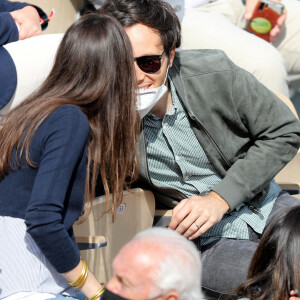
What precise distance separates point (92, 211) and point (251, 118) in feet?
2.49

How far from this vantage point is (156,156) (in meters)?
2.34

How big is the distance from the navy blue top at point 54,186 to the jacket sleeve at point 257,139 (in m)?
0.74

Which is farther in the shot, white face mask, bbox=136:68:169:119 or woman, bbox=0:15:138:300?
white face mask, bbox=136:68:169:119

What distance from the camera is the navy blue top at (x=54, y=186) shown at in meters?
1.60

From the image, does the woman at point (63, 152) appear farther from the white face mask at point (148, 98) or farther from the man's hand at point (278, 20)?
the man's hand at point (278, 20)

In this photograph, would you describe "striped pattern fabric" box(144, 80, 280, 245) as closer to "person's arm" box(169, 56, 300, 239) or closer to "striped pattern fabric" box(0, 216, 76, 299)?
"person's arm" box(169, 56, 300, 239)

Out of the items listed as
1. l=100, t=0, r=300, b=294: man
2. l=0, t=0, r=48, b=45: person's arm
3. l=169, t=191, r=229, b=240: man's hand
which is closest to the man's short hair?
l=100, t=0, r=300, b=294: man

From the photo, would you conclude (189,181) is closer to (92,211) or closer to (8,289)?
(92,211)

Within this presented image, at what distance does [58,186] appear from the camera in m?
1.61

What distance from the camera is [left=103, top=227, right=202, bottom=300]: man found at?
4.17ft

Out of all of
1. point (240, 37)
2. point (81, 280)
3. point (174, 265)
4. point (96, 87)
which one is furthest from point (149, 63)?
point (240, 37)

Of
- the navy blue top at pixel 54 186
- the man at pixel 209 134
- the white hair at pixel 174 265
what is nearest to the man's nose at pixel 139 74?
the man at pixel 209 134

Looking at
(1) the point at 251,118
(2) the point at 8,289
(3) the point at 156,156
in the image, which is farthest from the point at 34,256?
(1) the point at 251,118

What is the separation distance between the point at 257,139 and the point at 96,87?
88 centimetres
